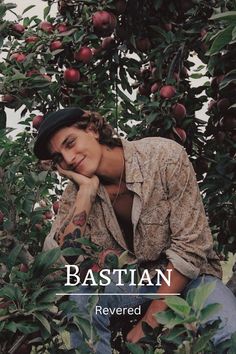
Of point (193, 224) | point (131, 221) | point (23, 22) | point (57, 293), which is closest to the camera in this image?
point (57, 293)

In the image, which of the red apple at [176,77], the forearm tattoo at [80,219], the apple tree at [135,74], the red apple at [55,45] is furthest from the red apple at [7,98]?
the red apple at [176,77]

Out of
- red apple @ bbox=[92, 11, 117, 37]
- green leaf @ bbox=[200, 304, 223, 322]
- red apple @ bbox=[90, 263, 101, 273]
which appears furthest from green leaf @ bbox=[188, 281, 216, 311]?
red apple @ bbox=[92, 11, 117, 37]

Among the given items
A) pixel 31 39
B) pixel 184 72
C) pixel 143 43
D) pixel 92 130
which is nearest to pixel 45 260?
pixel 92 130

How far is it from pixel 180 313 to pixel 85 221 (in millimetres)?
790

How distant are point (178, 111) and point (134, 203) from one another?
68 cm

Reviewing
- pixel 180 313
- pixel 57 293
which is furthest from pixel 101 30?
pixel 180 313

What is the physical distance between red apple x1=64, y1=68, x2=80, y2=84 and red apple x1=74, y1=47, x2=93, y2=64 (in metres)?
0.06

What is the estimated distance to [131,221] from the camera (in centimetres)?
236

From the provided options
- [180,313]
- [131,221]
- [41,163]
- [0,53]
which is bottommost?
[41,163]

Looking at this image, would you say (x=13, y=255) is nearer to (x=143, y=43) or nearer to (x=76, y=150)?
(x=76, y=150)

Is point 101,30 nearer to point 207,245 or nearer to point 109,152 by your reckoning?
point 109,152

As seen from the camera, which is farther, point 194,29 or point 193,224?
point 194,29

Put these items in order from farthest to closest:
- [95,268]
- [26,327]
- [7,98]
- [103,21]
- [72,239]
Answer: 1. [103,21]
2. [7,98]
3. [72,239]
4. [95,268]
5. [26,327]

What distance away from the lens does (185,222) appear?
2199mm
